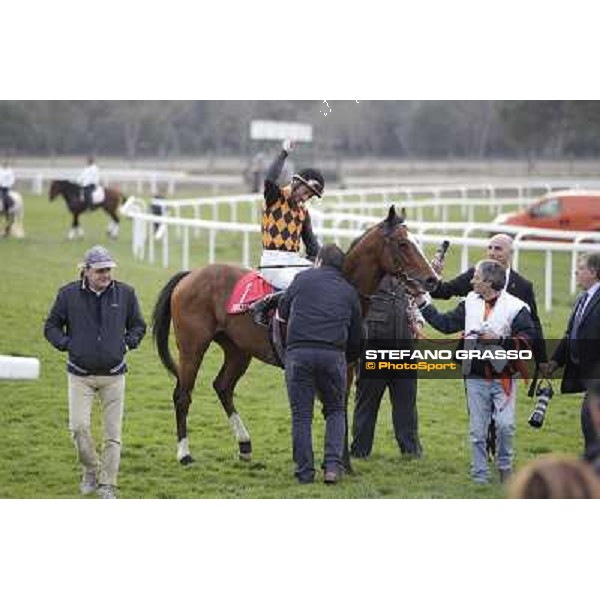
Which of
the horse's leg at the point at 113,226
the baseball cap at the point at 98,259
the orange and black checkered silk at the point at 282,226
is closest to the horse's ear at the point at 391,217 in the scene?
the orange and black checkered silk at the point at 282,226

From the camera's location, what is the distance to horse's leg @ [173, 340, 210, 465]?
7.96 m

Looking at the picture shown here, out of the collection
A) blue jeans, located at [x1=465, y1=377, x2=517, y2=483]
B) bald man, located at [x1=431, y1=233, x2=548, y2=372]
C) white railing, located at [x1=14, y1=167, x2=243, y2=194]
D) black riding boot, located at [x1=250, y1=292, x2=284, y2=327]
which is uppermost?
white railing, located at [x1=14, y1=167, x2=243, y2=194]

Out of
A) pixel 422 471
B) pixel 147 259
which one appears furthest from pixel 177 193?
pixel 422 471

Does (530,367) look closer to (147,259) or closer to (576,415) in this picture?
(576,415)

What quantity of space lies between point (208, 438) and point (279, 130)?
293cm

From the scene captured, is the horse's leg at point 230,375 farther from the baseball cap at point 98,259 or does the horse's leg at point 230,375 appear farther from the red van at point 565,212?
the red van at point 565,212

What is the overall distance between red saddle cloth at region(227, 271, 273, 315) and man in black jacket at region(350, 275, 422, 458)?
2.09 ft

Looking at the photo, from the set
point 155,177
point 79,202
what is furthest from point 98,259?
point 79,202

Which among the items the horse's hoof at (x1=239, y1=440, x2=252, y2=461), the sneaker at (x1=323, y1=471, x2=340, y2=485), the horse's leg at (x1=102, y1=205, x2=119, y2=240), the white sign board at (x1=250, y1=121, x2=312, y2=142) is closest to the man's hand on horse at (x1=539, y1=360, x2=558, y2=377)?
the sneaker at (x1=323, y1=471, x2=340, y2=485)

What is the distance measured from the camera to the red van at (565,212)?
37.9 feet

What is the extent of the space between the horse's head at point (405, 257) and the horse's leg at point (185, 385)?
1405 mm

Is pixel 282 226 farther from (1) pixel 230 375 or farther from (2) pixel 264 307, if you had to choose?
(1) pixel 230 375

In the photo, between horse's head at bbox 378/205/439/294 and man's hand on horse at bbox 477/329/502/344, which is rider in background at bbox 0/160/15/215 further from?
man's hand on horse at bbox 477/329/502/344
